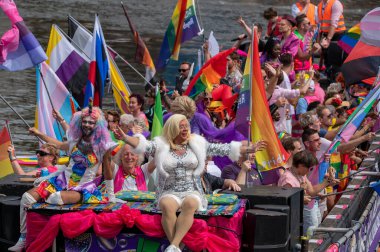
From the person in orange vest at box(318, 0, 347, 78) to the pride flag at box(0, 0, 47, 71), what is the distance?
8097 mm

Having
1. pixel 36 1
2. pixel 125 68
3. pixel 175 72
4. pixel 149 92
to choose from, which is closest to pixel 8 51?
pixel 149 92

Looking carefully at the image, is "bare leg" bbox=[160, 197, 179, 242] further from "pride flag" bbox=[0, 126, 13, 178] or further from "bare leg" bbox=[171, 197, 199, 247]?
"pride flag" bbox=[0, 126, 13, 178]

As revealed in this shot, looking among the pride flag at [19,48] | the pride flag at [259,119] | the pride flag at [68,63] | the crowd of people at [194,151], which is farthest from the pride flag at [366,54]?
the pride flag at [19,48]

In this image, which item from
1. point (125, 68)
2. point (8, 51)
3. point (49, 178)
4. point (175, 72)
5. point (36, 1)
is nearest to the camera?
point (49, 178)

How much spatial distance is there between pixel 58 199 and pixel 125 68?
55.2 feet

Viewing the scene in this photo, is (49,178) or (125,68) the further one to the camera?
(125,68)

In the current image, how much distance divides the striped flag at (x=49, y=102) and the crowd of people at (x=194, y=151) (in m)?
0.86

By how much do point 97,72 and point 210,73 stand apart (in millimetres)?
1393

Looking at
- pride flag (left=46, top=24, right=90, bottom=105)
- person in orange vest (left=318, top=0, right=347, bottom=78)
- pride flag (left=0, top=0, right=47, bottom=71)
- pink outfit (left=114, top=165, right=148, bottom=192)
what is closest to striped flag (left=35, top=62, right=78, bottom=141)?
pride flag (left=0, top=0, right=47, bottom=71)

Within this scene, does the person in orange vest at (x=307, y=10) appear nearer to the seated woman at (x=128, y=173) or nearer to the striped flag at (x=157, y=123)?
the striped flag at (x=157, y=123)

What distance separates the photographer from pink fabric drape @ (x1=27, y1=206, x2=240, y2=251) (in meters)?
8.98

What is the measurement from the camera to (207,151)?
30.8 feet

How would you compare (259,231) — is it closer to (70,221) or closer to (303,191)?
(303,191)

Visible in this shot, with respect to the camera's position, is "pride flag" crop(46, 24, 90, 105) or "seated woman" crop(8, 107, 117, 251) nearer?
"seated woman" crop(8, 107, 117, 251)
